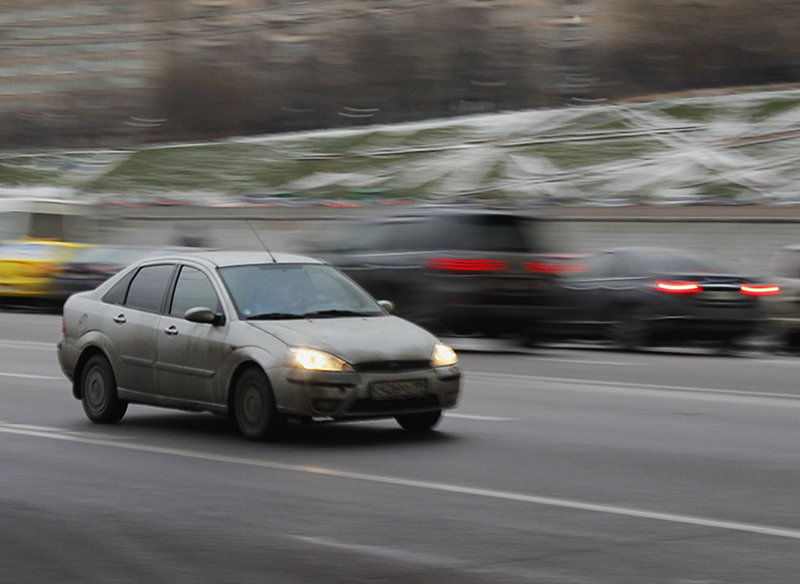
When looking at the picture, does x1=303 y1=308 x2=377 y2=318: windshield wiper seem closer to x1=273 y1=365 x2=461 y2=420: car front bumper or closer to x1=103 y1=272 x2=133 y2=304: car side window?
x1=273 y1=365 x2=461 y2=420: car front bumper

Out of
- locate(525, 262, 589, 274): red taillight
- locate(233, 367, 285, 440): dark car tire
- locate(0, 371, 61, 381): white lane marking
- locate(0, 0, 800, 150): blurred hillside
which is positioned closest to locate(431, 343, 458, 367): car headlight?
locate(233, 367, 285, 440): dark car tire

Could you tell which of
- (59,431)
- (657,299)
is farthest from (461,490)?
(657,299)

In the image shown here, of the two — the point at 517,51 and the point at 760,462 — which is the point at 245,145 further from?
the point at 760,462

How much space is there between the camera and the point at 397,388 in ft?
33.6

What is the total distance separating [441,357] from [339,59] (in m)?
131

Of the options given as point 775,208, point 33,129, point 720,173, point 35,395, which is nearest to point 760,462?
point 35,395

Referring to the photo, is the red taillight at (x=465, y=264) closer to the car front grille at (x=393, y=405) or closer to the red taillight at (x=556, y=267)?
the red taillight at (x=556, y=267)

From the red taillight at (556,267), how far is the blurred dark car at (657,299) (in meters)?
0.02

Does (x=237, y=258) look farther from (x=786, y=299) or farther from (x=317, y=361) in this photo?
(x=786, y=299)

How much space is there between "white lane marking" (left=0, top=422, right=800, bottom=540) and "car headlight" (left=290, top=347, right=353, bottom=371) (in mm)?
764

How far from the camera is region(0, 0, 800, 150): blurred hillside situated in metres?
124

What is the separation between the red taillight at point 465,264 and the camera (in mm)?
19359

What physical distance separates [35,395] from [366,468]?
5641mm

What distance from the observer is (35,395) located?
14.0 meters
